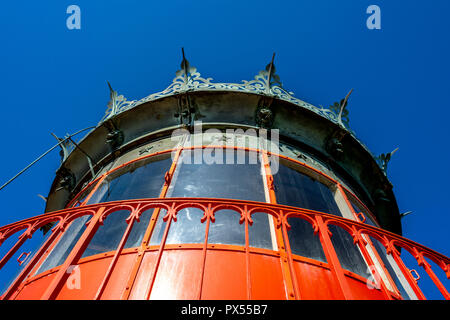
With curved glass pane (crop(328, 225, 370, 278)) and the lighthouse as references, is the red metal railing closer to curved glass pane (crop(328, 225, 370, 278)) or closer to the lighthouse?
the lighthouse

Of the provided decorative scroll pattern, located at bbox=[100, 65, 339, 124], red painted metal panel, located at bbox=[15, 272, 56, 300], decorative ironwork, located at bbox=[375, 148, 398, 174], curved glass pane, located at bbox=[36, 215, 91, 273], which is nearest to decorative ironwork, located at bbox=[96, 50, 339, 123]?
decorative scroll pattern, located at bbox=[100, 65, 339, 124]

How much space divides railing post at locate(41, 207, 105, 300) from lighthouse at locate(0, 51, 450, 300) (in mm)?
12

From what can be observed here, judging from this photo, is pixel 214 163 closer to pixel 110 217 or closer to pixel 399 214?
pixel 110 217

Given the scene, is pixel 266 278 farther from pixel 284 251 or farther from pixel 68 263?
pixel 68 263

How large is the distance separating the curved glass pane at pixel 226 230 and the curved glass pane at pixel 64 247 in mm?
2173

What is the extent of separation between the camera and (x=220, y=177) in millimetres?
5934

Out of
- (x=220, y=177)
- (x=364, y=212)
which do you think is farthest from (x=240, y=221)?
(x=364, y=212)

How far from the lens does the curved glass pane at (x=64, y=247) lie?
5.10 meters

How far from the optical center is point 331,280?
419cm

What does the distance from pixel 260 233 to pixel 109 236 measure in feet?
6.75

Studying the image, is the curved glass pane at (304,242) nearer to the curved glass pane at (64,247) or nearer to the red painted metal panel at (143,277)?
the red painted metal panel at (143,277)

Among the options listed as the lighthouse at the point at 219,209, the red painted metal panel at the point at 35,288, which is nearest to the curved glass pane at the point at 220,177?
the lighthouse at the point at 219,209

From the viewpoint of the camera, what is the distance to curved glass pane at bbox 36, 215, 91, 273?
5.10m
